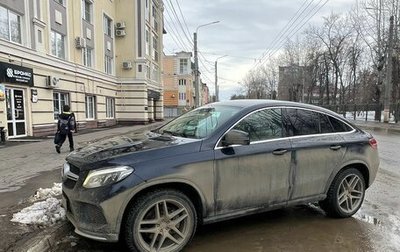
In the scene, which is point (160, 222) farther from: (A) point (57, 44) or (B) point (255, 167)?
(A) point (57, 44)

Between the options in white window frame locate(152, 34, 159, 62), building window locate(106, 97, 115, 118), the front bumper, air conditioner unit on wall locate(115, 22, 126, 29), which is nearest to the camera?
the front bumper

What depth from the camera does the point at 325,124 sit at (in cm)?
513

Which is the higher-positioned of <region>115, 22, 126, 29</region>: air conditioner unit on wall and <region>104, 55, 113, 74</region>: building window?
<region>115, 22, 126, 29</region>: air conditioner unit on wall

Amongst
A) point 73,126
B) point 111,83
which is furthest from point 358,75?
point 73,126

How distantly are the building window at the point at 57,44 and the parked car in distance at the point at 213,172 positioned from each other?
56.9 feet

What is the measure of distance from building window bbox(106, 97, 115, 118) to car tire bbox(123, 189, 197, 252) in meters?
27.1

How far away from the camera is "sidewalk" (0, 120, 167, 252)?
3895 millimetres

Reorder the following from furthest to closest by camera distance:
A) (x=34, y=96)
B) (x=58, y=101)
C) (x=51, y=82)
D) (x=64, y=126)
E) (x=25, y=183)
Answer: (x=58, y=101), (x=51, y=82), (x=34, y=96), (x=64, y=126), (x=25, y=183)

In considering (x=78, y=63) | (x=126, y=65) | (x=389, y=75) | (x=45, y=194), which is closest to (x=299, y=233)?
(x=45, y=194)

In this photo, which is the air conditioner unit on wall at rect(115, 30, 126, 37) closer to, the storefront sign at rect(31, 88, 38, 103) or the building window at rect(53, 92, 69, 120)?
the building window at rect(53, 92, 69, 120)

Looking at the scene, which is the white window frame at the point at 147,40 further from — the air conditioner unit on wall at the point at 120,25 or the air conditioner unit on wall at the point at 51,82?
the air conditioner unit on wall at the point at 51,82

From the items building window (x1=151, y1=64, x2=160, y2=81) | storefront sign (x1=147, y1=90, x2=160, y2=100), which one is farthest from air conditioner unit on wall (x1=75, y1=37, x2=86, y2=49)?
building window (x1=151, y1=64, x2=160, y2=81)

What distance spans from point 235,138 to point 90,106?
23750 mm

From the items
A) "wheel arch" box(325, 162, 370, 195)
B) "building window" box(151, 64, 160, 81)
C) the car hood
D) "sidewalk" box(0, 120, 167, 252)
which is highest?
"building window" box(151, 64, 160, 81)
